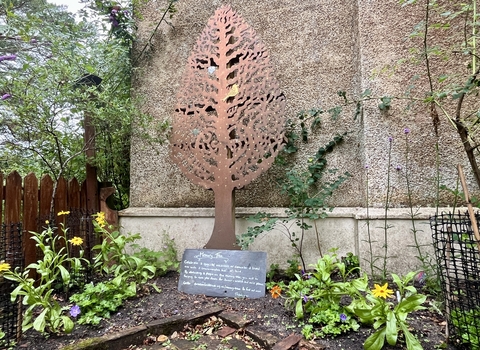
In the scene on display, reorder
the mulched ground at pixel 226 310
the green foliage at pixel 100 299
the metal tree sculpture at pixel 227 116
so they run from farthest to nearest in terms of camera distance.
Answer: the metal tree sculpture at pixel 227 116 → the green foliage at pixel 100 299 → the mulched ground at pixel 226 310

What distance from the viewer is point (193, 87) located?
10.8 ft

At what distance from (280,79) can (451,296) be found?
8.65ft

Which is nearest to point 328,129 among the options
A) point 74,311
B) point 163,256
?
point 163,256

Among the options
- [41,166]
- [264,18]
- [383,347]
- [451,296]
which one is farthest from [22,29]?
[451,296]

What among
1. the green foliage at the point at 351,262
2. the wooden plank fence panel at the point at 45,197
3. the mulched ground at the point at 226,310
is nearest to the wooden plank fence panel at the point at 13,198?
the wooden plank fence panel at the point at 45,197

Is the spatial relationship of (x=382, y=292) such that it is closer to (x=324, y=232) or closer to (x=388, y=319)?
(x=388, y=319)

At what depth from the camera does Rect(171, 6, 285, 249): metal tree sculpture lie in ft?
9.90

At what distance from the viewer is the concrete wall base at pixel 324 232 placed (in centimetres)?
276

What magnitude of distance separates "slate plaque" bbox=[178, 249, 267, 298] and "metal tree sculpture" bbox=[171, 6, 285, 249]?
152mm

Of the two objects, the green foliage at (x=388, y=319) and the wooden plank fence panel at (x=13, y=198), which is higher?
the wooden plank fence panel at (x=13, y=198)

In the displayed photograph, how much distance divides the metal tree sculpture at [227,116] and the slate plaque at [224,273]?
0.15 m

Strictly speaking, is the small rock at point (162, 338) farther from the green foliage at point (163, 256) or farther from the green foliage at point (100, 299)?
the green foliage at point (163, 256)

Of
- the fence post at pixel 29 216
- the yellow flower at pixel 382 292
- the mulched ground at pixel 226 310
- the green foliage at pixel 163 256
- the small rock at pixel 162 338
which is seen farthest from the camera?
the green foliage at pixel 163 256

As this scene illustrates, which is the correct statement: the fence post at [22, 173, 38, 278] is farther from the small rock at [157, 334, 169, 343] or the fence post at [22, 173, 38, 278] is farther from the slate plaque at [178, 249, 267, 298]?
the small rock at [157, 334, 169, 343]
